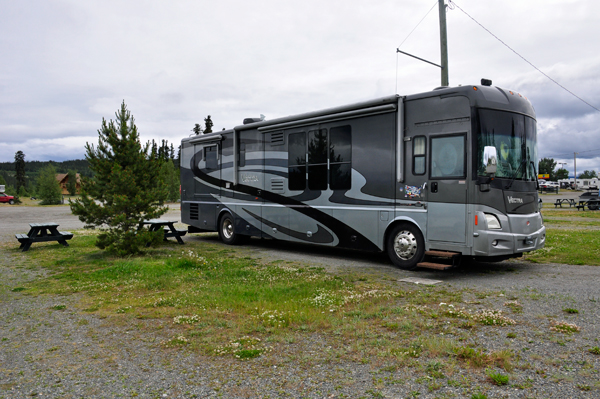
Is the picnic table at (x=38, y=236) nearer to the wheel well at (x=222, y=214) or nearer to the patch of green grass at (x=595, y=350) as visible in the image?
the wheel well at (x=222, y=214)

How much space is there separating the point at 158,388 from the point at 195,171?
12.1m

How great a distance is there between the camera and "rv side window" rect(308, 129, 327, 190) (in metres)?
10.9

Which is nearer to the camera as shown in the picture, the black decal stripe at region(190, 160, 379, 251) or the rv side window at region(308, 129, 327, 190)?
the black decal stripe at region(190, 160, 379, 251)

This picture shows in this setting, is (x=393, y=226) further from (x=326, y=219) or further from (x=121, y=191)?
(x=121, y=191)

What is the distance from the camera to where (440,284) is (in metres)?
7.75

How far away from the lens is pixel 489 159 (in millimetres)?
7973

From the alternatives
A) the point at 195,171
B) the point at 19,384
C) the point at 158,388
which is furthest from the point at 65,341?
the point at 195,171

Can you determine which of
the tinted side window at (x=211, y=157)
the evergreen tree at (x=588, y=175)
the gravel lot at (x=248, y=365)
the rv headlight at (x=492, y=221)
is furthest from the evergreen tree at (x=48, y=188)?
the evergreen tree at (x=588, y=175)

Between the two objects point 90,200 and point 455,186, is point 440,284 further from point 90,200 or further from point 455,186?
point 90,200

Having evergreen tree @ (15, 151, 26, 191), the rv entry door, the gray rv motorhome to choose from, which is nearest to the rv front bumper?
the gray rv motorhome

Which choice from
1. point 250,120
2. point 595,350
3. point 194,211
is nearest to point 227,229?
point 194,211

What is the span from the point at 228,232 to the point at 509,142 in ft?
28.1

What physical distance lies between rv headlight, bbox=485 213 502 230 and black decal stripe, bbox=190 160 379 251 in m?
2.39

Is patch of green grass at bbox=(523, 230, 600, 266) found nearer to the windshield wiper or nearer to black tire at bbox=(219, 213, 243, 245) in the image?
the windshield wiper
